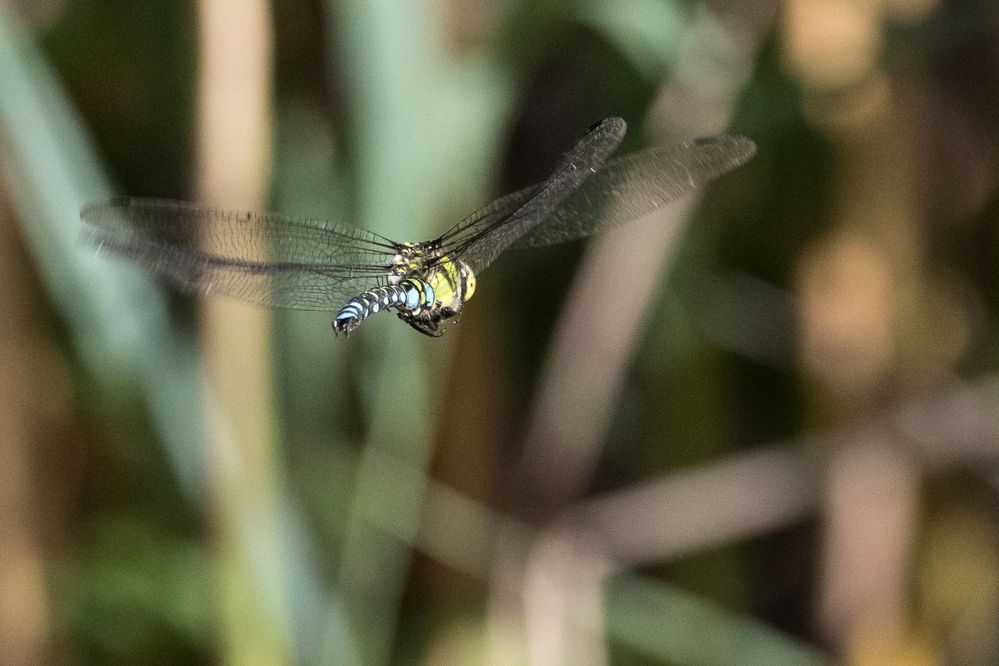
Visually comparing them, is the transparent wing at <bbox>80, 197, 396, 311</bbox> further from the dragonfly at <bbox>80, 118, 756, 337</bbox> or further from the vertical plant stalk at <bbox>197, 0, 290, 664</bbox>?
the vertical plant stalk at <bbox>197, 0, 290, 664</bbox>

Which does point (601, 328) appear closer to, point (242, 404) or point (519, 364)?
point (519, 364)

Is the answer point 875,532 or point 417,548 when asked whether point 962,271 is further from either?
point 417,548

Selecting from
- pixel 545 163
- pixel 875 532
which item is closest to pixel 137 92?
pixel 545 163

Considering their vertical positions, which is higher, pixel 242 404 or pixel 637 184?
pixel 637 184

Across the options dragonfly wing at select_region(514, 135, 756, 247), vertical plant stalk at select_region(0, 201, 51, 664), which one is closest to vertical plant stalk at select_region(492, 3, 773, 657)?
dragonfly wing at select_region(514, 135, 756, 247)

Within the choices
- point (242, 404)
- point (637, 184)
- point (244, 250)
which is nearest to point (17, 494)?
point (242, 404)

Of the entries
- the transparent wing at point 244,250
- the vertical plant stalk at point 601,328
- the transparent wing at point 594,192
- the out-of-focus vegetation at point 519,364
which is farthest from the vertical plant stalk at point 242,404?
the vertical plant stalk at point 601,328

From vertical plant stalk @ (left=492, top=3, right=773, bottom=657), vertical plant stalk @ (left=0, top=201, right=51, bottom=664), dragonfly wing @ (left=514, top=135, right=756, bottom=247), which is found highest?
vertical plant stalk @ (left=492, top=3, right=773, bottom=657)
